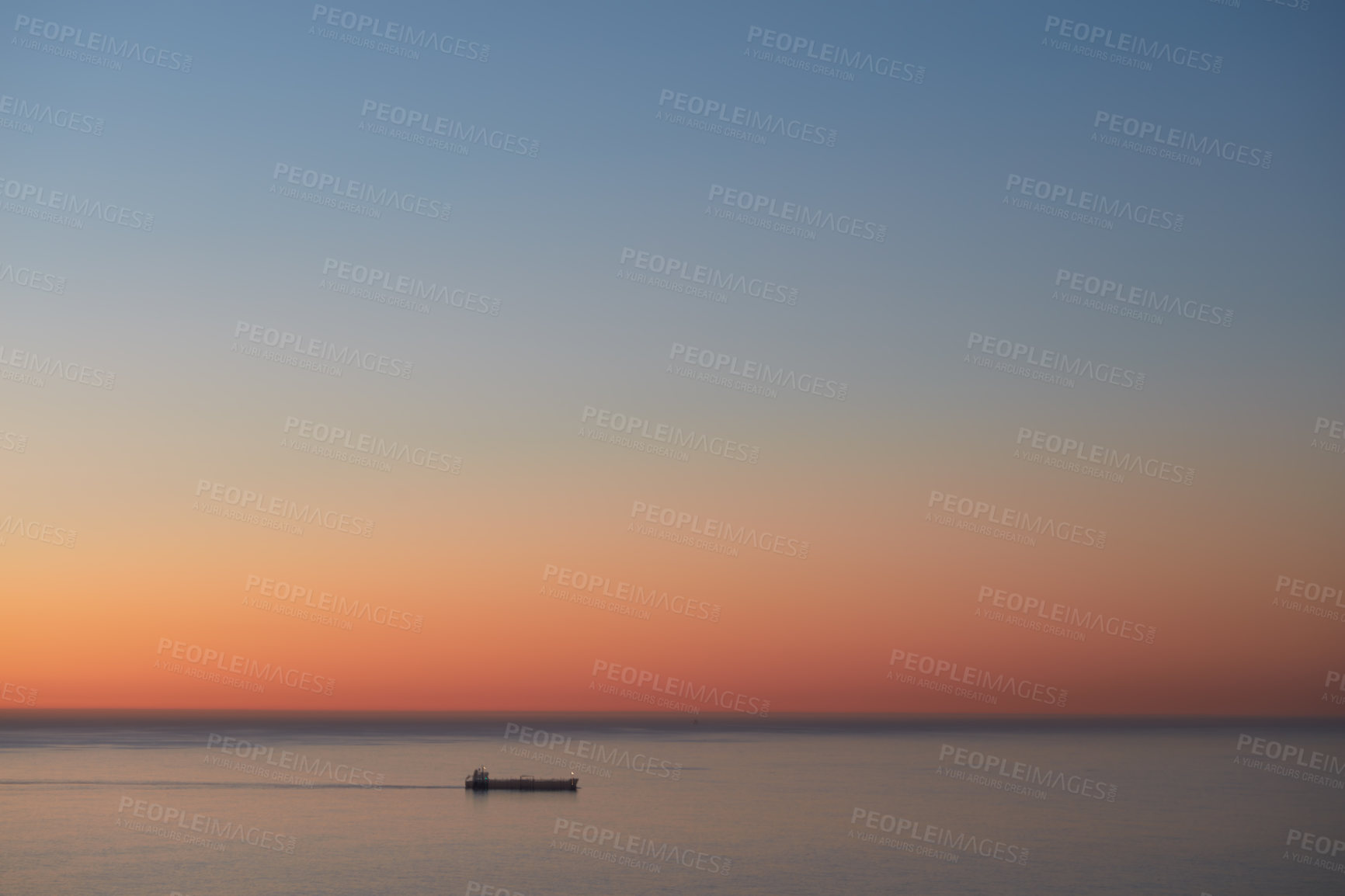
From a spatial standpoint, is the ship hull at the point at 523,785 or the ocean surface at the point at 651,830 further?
the ship hull at the point at 523,785

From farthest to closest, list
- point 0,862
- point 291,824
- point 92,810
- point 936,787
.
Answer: point 936,787, point 92,810, point 291,824, point 0,862

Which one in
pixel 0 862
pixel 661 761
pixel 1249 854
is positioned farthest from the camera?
pixel 661 761

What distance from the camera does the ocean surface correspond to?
53.8 metres

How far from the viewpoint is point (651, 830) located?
71.6 metres

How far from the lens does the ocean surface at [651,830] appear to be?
53.8 metres

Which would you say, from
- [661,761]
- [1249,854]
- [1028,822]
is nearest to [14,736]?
[661,761]

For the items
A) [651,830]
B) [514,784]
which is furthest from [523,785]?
[651,830]

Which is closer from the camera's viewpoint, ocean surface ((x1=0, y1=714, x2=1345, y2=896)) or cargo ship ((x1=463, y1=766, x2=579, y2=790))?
ocean surface ((x1=0, y1=714, x2=1345, y2=896))

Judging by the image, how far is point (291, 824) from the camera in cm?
7000

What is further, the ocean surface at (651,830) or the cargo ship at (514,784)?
the cargo ship at (514,784)

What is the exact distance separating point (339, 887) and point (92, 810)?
3712 centimetres

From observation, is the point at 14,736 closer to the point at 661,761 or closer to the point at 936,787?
the point at 661,761

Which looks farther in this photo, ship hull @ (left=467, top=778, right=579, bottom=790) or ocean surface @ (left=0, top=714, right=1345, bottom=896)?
ship hull @ (left=467, top=778, right=579, bottom=790)

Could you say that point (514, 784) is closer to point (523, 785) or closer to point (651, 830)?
point (523, 785)
